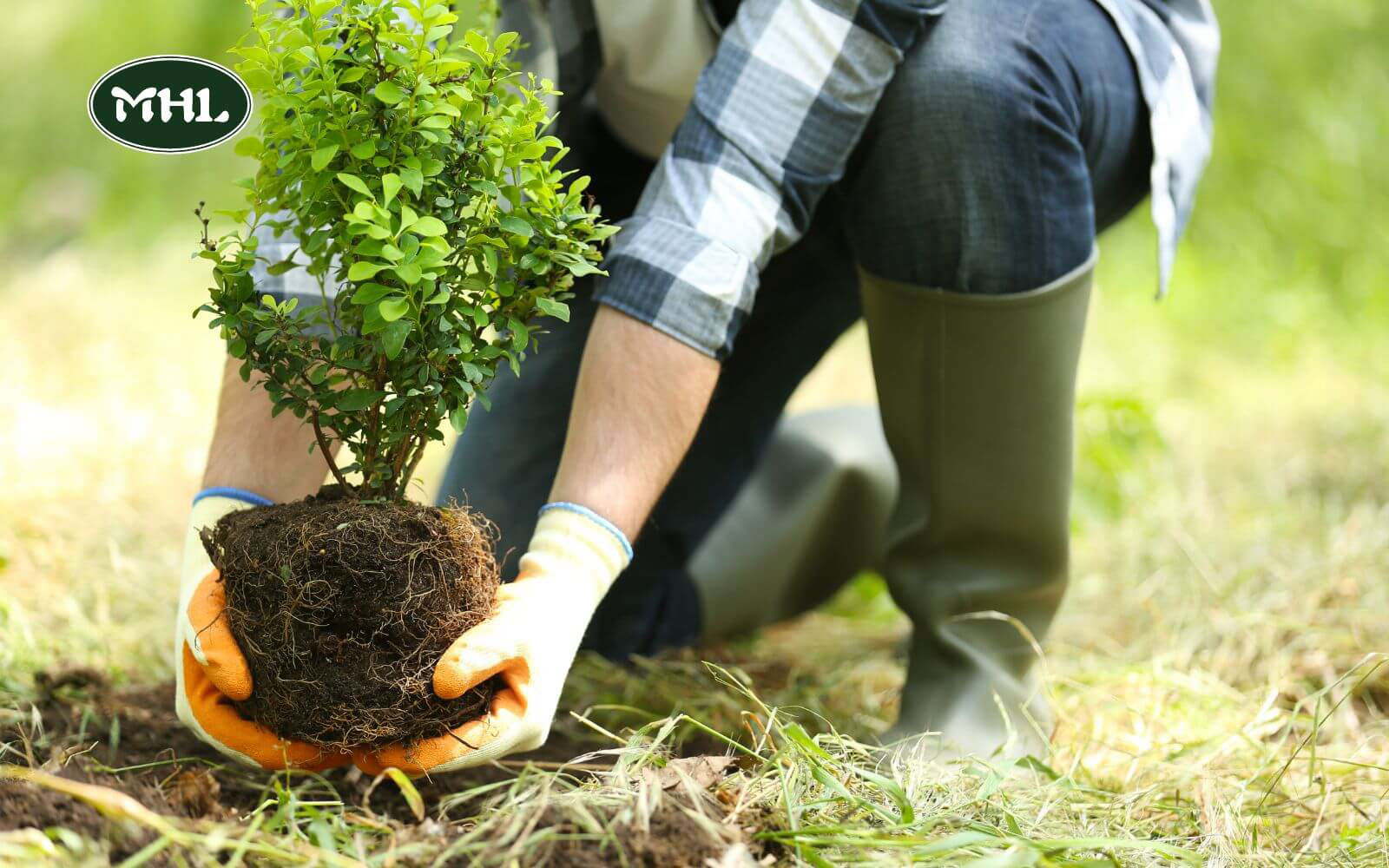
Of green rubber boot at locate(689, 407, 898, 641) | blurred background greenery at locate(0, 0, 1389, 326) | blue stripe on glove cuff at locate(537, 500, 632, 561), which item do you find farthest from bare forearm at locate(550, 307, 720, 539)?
blurred background greenery at locate(0, 0, 1389, 326)

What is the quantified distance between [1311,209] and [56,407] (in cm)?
451

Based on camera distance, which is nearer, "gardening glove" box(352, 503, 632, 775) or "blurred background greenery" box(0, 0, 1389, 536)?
"gardening glove" box(352, 503, 632, 775)

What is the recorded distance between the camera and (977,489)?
1685mm

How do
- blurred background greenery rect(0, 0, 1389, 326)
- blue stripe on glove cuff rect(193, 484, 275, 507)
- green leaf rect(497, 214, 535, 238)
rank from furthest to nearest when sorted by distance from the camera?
blurred background greenery rect(0, 0, 1389, 326) → blue stripe on glove cuff rect(193, 484, 275, 507) → green leaf rect(497, 214, 535, 238)

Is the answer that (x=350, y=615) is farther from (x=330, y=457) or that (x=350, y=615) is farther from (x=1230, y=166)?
(x=1230, y=166)

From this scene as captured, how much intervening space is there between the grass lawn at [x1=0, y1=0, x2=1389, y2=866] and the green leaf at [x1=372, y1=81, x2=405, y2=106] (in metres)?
0.65

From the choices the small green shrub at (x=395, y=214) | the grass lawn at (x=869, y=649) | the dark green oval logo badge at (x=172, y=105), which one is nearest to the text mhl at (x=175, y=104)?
the dark green oval logo badge at (x=172, y=105)

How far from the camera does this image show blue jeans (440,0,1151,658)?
1515 mm

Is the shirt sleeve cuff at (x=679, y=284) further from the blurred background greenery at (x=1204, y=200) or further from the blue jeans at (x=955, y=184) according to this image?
the blurred background greenery at (x=1204, y=200)

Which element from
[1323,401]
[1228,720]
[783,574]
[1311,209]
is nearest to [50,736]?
[783,574]

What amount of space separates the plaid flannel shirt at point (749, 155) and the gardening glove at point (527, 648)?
26 centimetres

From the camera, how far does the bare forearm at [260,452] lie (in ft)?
4.78

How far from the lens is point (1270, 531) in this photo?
2551 millimetres

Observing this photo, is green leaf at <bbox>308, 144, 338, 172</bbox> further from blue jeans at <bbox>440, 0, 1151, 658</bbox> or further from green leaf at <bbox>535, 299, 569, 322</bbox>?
blue jeans at <bbox>440, 0, 1151, 658</bbox>
